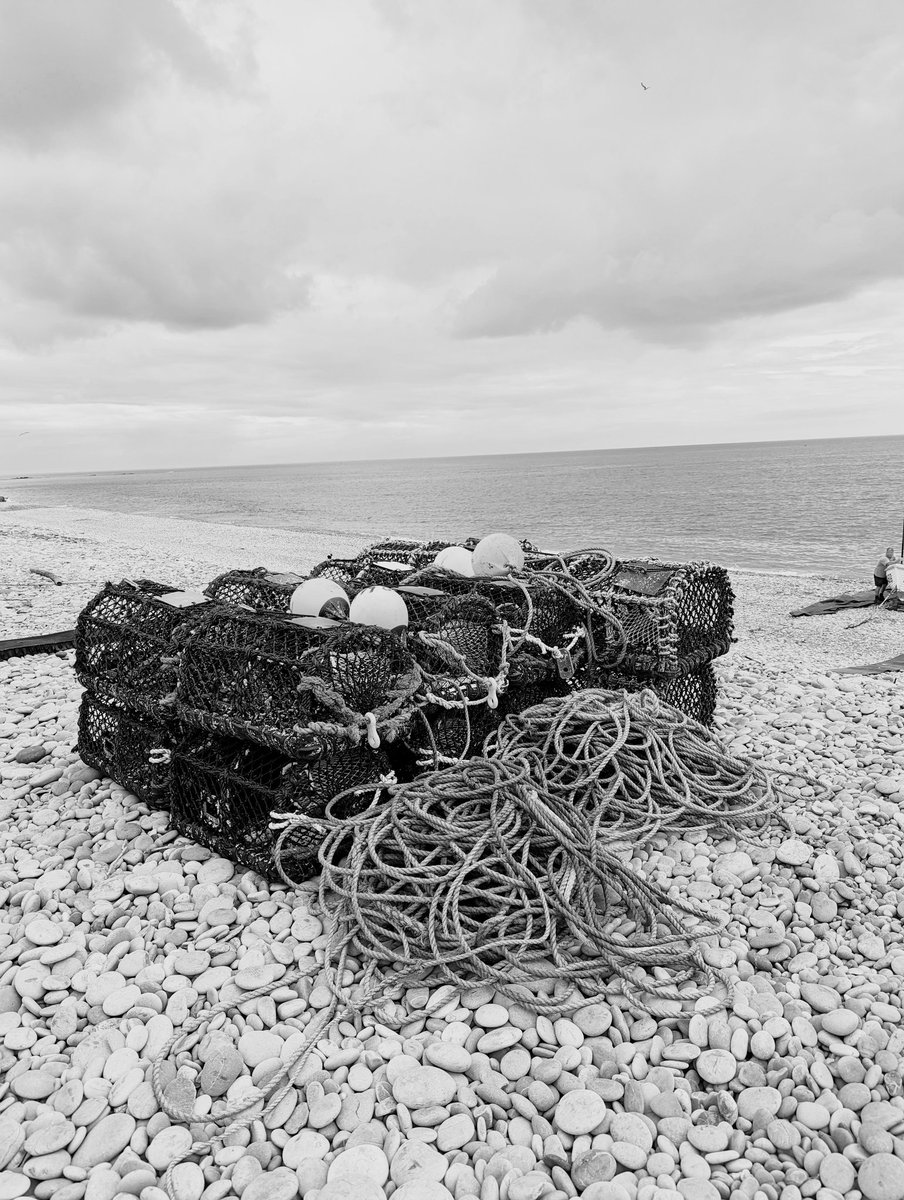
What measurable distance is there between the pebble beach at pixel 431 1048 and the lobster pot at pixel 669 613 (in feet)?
3.43

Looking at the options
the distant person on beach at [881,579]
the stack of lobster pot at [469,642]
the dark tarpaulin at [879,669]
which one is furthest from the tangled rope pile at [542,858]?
the distant person on beach at [881,579]

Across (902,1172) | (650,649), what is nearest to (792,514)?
(650,649)

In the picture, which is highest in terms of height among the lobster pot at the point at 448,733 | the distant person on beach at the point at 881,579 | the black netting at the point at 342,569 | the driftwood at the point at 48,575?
the black netting at the point at 342,569

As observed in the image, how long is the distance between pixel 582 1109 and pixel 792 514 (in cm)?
3920

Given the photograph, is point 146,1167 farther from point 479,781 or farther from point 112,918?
point 479,781

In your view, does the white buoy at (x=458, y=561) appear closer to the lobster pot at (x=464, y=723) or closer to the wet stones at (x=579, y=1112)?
the lobster pot at (x=464, y=723)

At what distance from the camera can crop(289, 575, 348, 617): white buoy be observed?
4363mm

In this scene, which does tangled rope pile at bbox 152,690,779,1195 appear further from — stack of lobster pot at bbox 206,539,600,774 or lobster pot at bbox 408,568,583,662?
lobster pot at bbox 408,568,583,662

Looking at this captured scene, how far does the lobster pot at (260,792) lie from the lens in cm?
337

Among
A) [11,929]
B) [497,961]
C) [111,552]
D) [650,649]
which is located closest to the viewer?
[497,961]

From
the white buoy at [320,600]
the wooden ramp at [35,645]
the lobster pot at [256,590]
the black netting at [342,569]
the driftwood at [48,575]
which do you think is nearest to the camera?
the white buoy at [320,600]

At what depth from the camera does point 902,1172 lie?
203cm

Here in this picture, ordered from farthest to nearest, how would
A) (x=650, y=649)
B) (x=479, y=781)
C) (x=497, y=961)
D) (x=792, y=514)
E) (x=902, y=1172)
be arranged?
(x=792, y=514)
(x=650, y=649)
(x=479, y=781)
(x=497, y=961)
(x=902, y=1172)

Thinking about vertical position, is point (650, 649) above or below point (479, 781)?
above
